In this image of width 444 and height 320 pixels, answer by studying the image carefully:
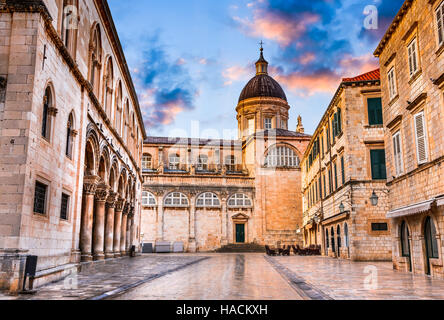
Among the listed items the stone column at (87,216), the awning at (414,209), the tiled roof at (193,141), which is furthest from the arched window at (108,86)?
the tiled roof at (193,141)

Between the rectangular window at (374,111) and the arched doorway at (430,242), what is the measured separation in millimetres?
12055

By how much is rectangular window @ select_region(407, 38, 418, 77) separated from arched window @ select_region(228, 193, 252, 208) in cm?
3958

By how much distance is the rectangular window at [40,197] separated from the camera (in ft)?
41.9

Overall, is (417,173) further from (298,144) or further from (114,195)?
(298,144)

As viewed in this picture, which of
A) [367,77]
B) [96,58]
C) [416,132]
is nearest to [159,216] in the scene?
[367,77]

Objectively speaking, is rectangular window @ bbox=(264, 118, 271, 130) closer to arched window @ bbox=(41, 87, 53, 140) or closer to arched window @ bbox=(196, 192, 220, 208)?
arched window @ bbox=(196, 192, 220, 208)

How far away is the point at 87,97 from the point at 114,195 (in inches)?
345

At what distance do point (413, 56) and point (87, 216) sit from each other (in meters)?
15.8

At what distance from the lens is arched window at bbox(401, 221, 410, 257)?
56.7 feet

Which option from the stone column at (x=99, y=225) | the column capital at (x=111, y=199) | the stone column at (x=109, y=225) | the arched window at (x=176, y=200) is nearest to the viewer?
the stone column at (x=99, y=225)

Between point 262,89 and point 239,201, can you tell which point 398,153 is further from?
point 262,89

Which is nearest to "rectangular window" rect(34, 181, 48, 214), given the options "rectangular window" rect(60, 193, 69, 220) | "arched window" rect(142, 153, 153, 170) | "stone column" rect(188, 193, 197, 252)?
"rectangular window" rect(60, 193, 69, 220)

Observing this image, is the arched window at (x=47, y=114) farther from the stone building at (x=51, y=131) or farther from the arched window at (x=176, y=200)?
the arched window at (x=176, y=200)

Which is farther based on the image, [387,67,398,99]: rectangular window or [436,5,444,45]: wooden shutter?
[387,67,398,99]: rectangular window
